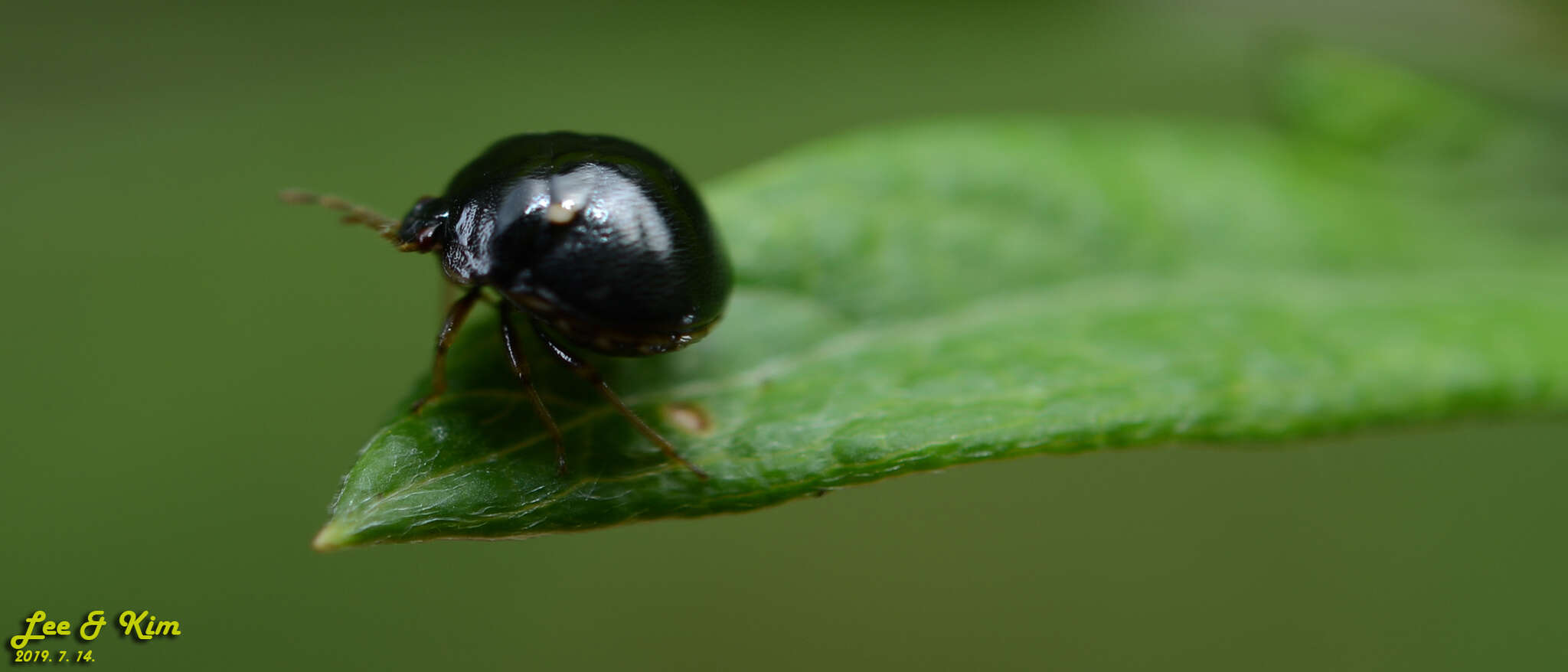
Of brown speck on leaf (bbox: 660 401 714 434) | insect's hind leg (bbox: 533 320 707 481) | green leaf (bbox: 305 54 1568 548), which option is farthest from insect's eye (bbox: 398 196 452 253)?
brown speck on leaf (bbox: 660 401 714 434)

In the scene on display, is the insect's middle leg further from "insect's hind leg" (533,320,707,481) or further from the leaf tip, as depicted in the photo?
the leaf tip

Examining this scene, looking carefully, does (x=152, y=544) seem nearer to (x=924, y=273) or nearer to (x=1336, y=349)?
(x=924, y=273)

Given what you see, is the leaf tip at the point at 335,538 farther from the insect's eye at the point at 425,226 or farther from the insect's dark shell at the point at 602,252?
the insect's eye at the point at 425,226

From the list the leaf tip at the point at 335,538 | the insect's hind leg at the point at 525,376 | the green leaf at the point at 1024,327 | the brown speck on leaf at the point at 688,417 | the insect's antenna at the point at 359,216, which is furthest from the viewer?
the insect's antenna at the point at 359,216

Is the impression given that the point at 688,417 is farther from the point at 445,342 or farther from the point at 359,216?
the point at 359,216

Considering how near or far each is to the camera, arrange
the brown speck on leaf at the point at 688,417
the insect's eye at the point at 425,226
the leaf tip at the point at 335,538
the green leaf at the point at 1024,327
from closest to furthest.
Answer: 1. the leaf tip at the point at 335,538
2. the green leaf at the point at 1024,327
3. the brown speck on leaf at the point at 688,417
4. the insect's eye at the point at 425,226

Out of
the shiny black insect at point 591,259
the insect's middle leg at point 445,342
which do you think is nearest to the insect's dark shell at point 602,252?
the shiny black insect at point 591,259
